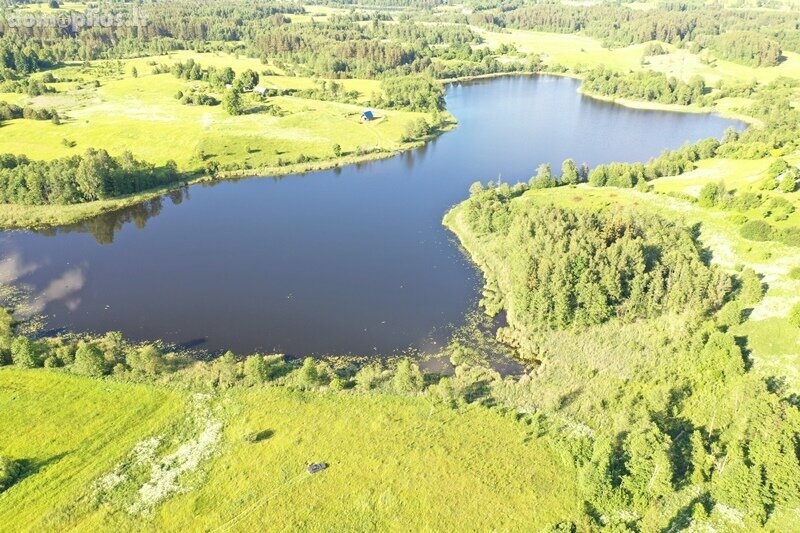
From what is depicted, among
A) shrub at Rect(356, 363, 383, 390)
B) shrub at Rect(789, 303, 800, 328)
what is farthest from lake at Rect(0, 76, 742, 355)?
shrub at Rect(789, 303, 800, 328)

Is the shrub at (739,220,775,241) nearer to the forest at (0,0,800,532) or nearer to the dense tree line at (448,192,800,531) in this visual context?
the forest at (0,0,800,532)

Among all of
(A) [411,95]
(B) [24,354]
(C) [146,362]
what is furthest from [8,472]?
(A) [411,95]

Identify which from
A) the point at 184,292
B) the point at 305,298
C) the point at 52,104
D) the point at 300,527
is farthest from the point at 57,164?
the point at 300,527

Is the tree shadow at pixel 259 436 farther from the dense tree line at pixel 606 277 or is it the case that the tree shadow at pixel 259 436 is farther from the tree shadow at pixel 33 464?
the dense tree line at pixel 606 277

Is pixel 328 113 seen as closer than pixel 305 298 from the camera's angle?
No

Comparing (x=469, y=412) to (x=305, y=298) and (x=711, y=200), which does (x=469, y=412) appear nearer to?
(x=305, y=298)

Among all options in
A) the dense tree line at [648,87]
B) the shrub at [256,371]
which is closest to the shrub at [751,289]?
the shrub at [256,371]
